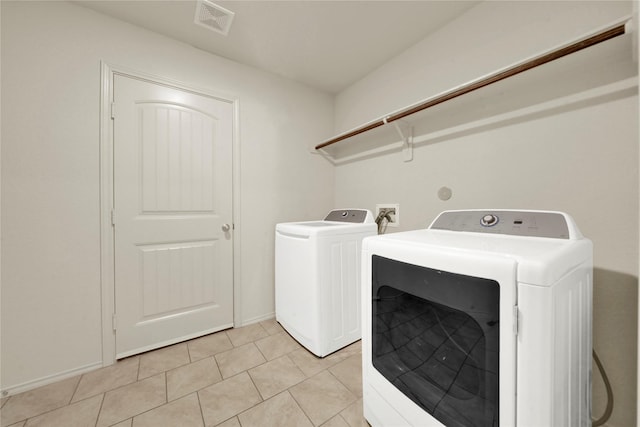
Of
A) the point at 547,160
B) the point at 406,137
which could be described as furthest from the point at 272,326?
the point at 547,160

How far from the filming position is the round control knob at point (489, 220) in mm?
1098

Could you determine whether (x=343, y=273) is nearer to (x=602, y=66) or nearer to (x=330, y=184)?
(x=330, y=184)

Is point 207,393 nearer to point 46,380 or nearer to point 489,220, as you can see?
point 46,380

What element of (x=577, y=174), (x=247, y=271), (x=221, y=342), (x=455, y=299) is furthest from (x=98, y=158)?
(x=577, y=174)

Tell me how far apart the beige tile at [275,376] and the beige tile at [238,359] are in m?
0.07

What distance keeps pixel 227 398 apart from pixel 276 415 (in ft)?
0.98

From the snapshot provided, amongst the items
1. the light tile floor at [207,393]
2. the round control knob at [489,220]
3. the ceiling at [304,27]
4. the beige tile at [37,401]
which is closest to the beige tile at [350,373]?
the light tile floor at [207,393]

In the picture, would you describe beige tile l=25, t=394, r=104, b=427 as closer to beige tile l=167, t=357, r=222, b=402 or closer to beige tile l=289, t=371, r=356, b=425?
beige tile l=167, t=357, r=222, b=402

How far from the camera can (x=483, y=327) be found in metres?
0.69

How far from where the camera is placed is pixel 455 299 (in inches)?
29.2

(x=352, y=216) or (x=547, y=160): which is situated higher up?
(x=547, y=160)

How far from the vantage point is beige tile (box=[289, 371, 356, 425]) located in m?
1.18

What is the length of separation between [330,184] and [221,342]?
1.73 m

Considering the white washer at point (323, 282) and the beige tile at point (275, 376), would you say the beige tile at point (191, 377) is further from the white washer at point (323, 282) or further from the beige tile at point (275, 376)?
the white washer at point (323, 282)
